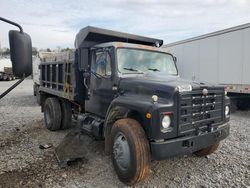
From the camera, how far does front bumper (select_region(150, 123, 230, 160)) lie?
142 inches


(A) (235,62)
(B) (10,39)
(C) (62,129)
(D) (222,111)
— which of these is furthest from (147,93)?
(A) (235,62)

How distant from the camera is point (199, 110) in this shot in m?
4.03

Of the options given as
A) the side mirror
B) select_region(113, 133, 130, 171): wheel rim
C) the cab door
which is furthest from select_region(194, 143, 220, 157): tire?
the side mirror

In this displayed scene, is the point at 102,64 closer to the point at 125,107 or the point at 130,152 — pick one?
the point at 125,107

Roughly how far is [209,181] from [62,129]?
4.67 meters

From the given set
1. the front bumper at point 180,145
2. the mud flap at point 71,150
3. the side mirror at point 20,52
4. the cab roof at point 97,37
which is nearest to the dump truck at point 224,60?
the cab roof at point 97,37

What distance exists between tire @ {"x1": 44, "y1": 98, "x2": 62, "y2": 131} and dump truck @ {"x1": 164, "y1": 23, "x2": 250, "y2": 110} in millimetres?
4567

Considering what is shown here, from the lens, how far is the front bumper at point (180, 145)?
3607 mm

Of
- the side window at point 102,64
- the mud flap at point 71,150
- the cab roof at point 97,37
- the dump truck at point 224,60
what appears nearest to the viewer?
the mud flap at point 71,150

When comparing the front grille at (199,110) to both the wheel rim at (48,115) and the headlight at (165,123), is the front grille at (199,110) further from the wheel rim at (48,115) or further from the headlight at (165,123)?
the wheel rim at (48,115)

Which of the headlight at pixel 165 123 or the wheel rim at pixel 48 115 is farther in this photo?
the wheel rim at pixel 48 115

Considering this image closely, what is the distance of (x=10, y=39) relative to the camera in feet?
8.61

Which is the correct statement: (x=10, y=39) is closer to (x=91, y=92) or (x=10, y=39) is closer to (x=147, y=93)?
(x=147, y=93)

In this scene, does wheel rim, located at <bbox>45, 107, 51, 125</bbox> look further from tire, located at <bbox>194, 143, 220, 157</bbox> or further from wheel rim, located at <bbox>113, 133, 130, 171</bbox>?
tire, located at <bbox>194, 143, 220, 157</bbox>
